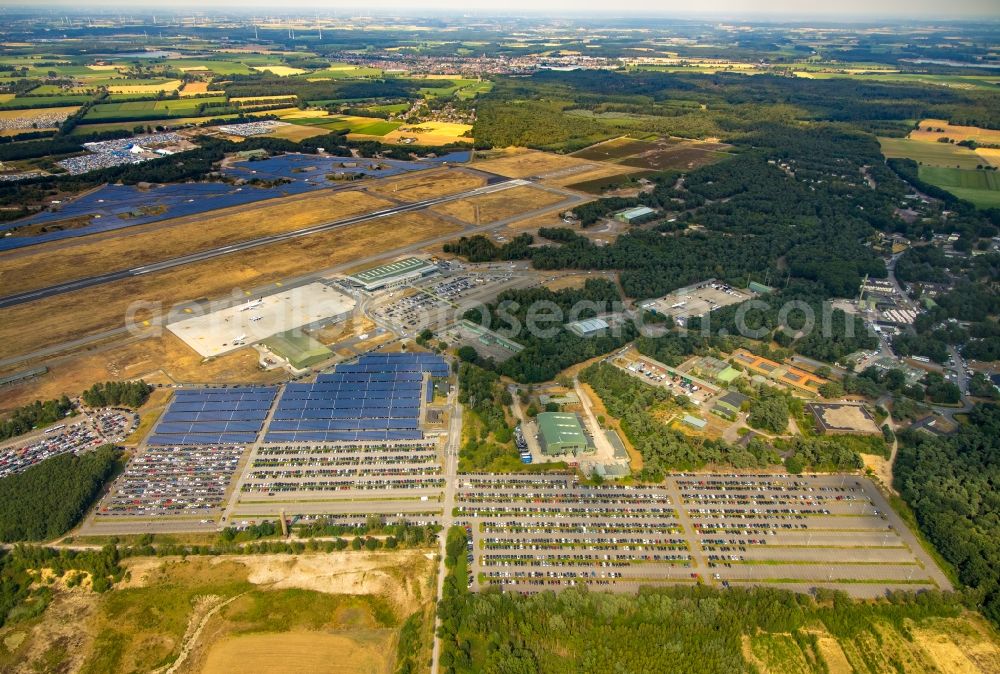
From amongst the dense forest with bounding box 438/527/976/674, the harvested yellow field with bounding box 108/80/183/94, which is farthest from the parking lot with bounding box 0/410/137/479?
the harvested yellow field with bounding box 108/80/183/94

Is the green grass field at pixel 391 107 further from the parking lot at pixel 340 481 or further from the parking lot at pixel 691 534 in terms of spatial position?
the parking lot at pixel 691 534

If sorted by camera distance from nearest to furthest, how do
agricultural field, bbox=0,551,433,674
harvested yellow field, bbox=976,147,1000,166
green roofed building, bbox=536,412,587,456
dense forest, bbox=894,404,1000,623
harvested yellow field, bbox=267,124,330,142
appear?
agricultural field, bbox=0,551,433,674, dense forest, bbox=894,404,1000,623, green roofed building, bbox=536,412,587,456, harvested yellow field, bbox=976,147,1000,166, harvested yellow field, bbox=267,124,330,142

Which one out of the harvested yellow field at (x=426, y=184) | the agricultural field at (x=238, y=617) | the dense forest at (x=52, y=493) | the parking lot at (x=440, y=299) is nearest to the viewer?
the agricultural field at (x=238, y=617)

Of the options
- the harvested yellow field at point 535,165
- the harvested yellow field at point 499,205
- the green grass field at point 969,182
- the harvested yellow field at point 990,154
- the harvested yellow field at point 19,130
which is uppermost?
the harvested yellow field at point 990,154

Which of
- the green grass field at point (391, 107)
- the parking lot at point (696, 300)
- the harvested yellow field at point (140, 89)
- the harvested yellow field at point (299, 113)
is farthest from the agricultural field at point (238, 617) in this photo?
the harvested yellow field at point (140, 89)

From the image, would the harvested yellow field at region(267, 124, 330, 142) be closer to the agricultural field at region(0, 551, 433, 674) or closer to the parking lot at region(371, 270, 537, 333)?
the parking lot at region(371, 270, 537, 333)

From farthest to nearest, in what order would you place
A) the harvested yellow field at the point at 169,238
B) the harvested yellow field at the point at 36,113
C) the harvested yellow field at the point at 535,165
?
the harvested yellow field at the point at 36,113
the harvested yellow field at the point at 535,165
the harvested yellow field at the point at 169,238

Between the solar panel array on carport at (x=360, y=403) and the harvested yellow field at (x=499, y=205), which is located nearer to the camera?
the solar panel array on carport at (x=360, y=403)
